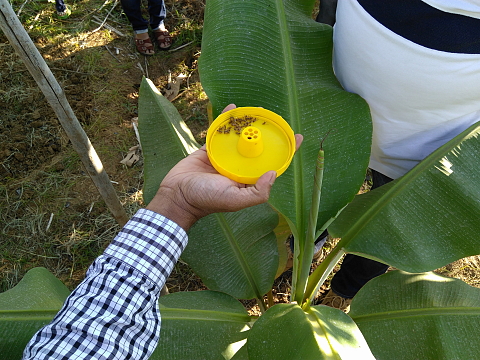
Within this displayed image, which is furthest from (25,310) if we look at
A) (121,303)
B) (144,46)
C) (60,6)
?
(60,6)

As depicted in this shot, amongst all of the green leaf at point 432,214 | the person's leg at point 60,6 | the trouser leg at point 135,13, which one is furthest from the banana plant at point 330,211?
the person's leg at point 60,6

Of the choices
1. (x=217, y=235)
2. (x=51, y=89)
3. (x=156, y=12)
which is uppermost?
(x=51, y=89)

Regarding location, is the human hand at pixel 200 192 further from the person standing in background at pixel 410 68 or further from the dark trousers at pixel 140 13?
the dark trousers at pixel 140 13

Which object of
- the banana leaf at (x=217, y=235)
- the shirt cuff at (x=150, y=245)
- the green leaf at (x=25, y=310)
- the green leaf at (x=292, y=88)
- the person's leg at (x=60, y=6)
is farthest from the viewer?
the person's leg at (x=60, y=6)

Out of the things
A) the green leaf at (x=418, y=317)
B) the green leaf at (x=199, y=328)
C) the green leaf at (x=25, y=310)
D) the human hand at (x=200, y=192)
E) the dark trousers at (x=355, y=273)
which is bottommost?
the dark trousers at (x=355, y=273)

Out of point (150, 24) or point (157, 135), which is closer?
point (157, 135)

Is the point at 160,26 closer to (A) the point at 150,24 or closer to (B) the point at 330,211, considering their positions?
(A) the point at 150,24

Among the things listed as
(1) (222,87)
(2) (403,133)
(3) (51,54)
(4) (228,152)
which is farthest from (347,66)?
(3) (51,54)

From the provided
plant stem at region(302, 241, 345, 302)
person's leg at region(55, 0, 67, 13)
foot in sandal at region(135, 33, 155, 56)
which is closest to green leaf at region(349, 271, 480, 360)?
plant stem at region(302, 241, 345, 302)
